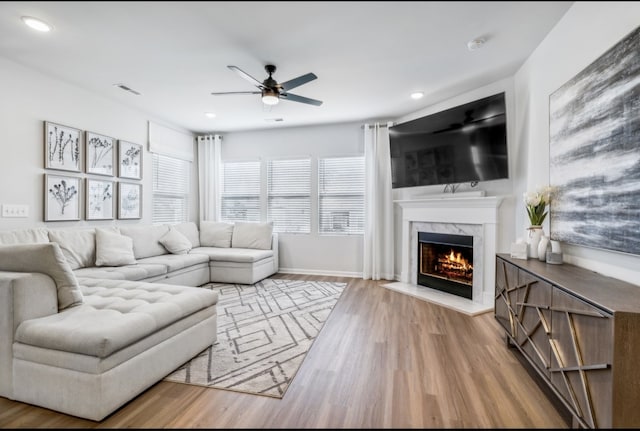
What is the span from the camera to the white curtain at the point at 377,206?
4.52m

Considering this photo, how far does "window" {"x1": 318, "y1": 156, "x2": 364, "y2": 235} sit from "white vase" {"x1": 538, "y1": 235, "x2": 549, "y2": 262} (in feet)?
9.11

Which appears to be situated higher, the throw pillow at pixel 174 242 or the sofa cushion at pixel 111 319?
the throw pillow at pixel 174 242

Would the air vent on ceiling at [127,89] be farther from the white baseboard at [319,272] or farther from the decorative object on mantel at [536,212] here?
the decorative object on mantel at [536,212]

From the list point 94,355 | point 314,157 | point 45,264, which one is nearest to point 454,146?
point 314,157

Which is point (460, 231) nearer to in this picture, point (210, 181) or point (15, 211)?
point (210, 181)

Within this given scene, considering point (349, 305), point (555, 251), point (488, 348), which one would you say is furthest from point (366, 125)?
point (488, 348)

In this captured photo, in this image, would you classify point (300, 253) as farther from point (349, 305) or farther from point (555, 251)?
point (555, 251)

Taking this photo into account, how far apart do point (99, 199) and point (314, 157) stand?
3.05 meters

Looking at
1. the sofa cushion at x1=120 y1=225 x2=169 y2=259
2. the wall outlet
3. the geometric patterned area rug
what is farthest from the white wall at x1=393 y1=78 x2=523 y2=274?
the wall outlet

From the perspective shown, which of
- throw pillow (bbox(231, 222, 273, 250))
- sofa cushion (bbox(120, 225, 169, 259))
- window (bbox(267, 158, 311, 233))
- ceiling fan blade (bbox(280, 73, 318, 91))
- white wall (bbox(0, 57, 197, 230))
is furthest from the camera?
window (bbox(267, 158, 311, 233))

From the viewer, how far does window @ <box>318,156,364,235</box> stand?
15.7 feet

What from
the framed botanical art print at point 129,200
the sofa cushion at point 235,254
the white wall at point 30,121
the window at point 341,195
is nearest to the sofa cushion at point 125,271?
the white wall at point 30,121

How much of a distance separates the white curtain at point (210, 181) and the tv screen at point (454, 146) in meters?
3.10

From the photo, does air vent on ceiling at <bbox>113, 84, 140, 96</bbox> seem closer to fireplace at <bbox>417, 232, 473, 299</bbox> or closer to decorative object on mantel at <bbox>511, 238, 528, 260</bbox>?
fireplace at <bbox>417, 232, 473, 299</bbox>
